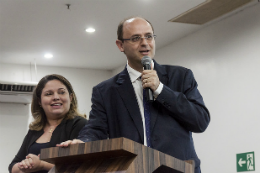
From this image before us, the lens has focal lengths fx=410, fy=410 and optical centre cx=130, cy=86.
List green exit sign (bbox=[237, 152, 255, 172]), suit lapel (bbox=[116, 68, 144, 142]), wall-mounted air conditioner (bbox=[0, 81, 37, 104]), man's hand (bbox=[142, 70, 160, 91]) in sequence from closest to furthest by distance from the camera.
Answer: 1. man's hand (bbox=[142, 70, 160, 91])
2. suit lapel (bbox=[116, 68, 144, 142])
3. green exit sign (bbox=[237, 152, 255, 172])
4. wall-mounted air conditioner (bbox=[0, 81, 37, 104])

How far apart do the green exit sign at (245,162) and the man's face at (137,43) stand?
3178mm

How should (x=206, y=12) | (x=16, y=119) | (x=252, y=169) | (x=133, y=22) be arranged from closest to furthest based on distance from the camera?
(x=133, y=22)
(x=252, y=169)
(x=206, y=12)
(x=16, y=119)

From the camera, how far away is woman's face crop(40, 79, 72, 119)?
7.72 feet

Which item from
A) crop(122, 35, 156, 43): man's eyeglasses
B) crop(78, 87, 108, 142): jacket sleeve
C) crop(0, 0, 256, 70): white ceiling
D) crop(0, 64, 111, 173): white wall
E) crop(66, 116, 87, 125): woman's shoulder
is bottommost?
crop(78, 87, 108, 142): jacket sleeve

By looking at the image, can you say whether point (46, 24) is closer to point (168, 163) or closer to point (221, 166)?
point (221, 166)

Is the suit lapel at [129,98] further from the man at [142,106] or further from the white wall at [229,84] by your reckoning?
the white wall at [229,84]

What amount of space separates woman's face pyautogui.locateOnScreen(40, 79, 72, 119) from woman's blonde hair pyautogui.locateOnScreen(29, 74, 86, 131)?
0.09ft

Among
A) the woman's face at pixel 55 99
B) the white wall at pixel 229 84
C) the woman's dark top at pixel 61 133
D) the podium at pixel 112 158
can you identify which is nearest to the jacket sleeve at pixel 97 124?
the podium at pixel 112 158

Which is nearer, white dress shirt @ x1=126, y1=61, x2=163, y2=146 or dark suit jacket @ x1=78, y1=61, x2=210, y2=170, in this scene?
dark suit jacket @ x1=78, y1=61, x2=210, y2=170

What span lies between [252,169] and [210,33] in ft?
6.05

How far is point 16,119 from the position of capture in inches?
282

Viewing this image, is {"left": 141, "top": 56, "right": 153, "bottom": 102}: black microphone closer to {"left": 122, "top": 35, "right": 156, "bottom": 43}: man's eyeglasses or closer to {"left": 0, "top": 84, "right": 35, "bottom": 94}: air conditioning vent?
{"left": 122, "top": 35, "right": 156, "bottom": 43}: man's eyeglasses

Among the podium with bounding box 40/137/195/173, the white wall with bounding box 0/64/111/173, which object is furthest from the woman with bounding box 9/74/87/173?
the white wall with bounding box 0/64/111/173

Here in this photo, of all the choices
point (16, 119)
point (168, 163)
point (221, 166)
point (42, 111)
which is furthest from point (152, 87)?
point (16, 119)
